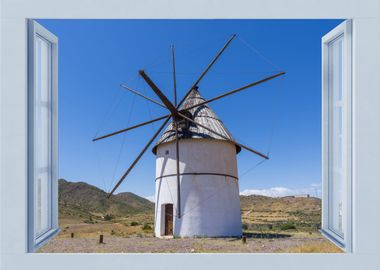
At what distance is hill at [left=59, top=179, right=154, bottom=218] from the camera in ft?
95.0

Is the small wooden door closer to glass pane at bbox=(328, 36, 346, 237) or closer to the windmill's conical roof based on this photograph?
the windmill's conical roof

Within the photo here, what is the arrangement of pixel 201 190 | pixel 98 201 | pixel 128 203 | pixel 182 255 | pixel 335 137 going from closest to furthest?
pixel 182 255 < pixel 335 137 < pixel 201 190 < pixel 98 201 < pixel 128 203

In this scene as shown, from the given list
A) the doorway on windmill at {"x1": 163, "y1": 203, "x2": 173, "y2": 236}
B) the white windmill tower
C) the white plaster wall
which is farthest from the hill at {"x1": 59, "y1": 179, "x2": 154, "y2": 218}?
the white plaster wall

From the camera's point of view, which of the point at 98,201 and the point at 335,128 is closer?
the point at 335,128

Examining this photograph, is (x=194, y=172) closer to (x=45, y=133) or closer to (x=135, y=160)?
(x=135, y=160)

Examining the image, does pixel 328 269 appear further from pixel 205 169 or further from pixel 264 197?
pixel 264 197

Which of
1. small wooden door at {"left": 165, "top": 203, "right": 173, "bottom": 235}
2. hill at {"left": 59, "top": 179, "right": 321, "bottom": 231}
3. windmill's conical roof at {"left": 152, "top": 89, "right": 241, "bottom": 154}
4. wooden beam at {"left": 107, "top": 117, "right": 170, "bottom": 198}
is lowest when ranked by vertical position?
hill at {"left": 59, "top": 179, "right": 321, "bottom": 231}

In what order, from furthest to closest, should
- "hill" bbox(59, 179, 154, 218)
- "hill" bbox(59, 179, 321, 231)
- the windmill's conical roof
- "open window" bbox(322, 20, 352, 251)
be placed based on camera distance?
"hill" bbox(59, 179, 154, 218), "hill" bbox(59, 179, 321, 231), the windmill's conical roof, "open window" bbox(322, 20, 352, 251)

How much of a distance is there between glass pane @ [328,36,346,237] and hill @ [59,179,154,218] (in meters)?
24.6

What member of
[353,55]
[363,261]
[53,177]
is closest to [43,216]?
[53,177]

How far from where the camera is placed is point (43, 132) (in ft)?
12.7

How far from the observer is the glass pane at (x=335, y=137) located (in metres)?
3.74

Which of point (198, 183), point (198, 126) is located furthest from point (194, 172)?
point (198, 126)

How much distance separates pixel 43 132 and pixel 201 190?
6.62 meters
